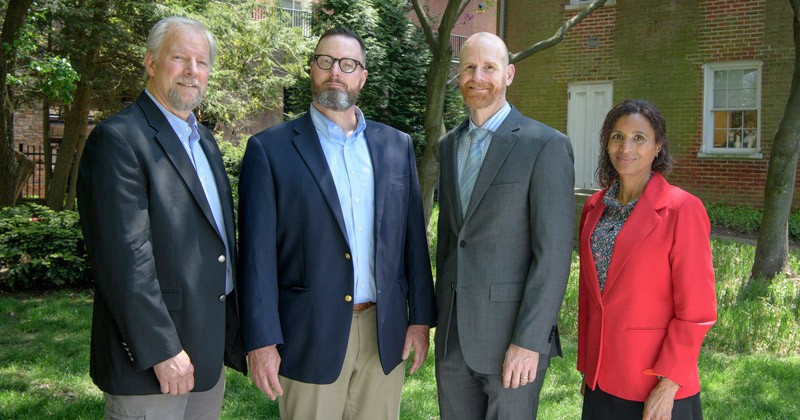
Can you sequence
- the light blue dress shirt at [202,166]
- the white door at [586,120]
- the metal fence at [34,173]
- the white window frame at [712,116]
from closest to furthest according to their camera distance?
the light blue dress shirt at [202,166] < the white window frame at [712,116] < the white door at [586,120] < the metal fence at [34,173]

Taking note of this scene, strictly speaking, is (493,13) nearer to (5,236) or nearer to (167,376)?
(5,236)

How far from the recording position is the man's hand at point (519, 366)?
116 inches

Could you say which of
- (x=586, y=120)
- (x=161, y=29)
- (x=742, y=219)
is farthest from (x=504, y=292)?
(x=586, y=120)

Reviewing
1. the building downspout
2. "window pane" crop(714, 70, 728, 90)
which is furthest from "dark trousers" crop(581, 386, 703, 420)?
the building downspout

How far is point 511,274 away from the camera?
3055 millimetres

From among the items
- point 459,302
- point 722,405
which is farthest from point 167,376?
point 722,405

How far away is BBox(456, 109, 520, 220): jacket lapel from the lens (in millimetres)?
3059

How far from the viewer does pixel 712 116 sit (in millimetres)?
14805

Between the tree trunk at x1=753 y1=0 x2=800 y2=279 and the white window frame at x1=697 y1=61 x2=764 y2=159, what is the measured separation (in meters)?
6.08

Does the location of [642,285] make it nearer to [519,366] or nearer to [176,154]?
[519,366]

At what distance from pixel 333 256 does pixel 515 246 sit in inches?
32.9

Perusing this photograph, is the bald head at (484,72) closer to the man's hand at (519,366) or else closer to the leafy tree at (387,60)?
the man's hand at (519,366)

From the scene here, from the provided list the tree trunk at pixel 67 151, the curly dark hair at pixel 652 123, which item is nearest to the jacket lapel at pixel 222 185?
the curly dark hair at pixel 652 123

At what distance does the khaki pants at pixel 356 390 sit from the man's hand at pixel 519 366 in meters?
0.69
